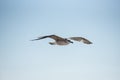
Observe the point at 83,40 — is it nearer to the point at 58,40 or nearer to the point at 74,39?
the point at 74,39

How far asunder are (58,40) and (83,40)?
0.99 feet

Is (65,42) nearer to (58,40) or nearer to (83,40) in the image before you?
(58,40)

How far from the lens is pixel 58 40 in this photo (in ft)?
8.36

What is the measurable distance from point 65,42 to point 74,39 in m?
0.11

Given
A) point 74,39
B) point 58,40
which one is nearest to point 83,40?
point 74,39

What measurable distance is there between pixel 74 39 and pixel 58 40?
18cm

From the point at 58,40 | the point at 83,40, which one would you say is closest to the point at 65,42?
the point at 58,40

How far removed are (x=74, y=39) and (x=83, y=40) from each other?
0.42 feet

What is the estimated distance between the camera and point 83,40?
2723 mm

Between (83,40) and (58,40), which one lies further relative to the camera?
(83,40)

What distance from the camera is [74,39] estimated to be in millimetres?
2635

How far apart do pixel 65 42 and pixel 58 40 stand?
2.8 inches
